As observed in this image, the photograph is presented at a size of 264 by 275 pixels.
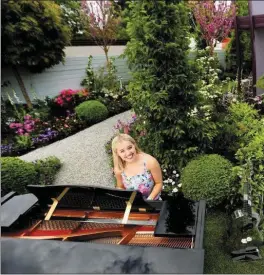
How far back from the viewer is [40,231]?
334 cm

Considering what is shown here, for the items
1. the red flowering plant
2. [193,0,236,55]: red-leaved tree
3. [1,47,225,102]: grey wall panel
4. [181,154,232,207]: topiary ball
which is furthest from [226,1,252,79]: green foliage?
[181,154,232,207]: topiary ball

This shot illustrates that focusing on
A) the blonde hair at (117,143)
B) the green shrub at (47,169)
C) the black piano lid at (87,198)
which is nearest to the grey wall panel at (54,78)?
the green shrub at (47,169)

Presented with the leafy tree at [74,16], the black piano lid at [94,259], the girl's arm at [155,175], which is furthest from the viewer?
the leafy tree at [74,16]

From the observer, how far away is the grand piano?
8.41 ft

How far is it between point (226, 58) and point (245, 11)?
1720 mm

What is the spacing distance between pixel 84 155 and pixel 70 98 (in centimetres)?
357

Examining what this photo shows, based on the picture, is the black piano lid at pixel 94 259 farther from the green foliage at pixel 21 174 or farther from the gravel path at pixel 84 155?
the gravel path at pixel 84 155

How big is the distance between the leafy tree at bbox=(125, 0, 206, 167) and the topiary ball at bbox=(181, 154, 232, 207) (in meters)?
0.55

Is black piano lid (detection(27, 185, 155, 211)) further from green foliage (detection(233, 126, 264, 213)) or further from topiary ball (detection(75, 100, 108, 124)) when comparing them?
topiary ball (detection(75, 100, 108, 124))

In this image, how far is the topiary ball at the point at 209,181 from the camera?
4766 mm

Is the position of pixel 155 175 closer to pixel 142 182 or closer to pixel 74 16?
A: pixel 142 182

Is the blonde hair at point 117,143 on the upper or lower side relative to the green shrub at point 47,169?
upper

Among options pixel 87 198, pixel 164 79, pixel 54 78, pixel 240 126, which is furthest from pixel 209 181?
pixel 54 78

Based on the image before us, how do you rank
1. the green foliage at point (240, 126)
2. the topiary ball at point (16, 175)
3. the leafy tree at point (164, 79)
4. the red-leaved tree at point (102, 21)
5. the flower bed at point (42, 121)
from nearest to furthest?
the leafy tree at point (164, 79) < the green foliage at point (240, 126) < the topiary ball at point (16, 175) < the flower bed at point (42, 121) < the red-leaved tree at point (102, 21)
